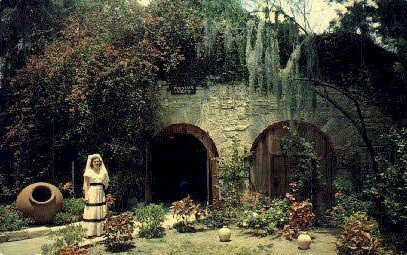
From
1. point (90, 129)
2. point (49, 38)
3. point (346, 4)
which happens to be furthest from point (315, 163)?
point (49, 38)

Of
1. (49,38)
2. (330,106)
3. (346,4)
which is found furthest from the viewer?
(49,38)

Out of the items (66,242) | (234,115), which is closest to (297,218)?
(234,115)

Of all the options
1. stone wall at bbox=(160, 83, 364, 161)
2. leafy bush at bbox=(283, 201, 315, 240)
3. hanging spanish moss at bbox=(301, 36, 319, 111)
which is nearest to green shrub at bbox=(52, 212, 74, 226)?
stone wall at bbox=(160, 83, 364, 161)

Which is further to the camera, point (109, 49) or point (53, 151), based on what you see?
point (53, 151)

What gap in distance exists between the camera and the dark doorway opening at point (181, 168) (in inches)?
529

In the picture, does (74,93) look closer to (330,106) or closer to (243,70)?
(243,70)

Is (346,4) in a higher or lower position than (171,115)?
higher

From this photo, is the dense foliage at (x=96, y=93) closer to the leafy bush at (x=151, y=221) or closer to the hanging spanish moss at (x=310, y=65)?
the leafy bush at (x=151, y=221)

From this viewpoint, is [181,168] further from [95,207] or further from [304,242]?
[304,242]

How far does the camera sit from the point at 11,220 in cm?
786

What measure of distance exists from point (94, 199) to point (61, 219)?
5.81 ft

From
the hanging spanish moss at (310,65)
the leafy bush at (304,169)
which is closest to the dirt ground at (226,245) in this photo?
the leafy bush at (304,169)

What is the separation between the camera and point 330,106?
31.4 ft

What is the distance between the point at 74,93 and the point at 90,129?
0.93 metres
